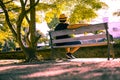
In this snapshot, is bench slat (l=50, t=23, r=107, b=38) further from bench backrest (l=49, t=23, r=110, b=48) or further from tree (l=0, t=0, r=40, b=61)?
tree (l=0, t=0, r=40, b=61)

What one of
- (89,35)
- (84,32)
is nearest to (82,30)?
(84,32)

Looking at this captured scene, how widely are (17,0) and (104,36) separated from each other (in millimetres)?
8541

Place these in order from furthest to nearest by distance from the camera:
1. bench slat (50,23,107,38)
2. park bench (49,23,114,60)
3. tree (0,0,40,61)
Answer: tree (0,0,40,61) < bench slat (50,23,107,38) < park bench (49,23,114,60)

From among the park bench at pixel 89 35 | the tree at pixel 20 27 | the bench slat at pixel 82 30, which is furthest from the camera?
the tree at pixel 20 27

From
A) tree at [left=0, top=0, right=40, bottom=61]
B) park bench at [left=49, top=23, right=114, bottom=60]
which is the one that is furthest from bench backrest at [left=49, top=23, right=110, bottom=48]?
tree at [left=0, top=0, right=40, bottom=61]

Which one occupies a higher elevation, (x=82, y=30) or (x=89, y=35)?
(x=82, y=30)

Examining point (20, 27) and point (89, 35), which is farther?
point (20, 27)

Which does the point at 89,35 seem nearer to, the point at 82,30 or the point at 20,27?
the point at 82,30

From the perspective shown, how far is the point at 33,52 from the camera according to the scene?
1372 cm

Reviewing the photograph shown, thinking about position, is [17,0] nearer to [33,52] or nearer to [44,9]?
[44,9]

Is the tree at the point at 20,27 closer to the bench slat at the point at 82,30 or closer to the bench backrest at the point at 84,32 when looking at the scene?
the bench backrest at the point at 84,32

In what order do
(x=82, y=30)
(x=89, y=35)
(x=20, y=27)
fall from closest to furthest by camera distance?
(x=89, y=35) → (x=82, y=30) → (x=20, y=27)

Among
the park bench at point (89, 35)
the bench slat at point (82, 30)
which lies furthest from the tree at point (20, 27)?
the bench slat at point (82, 30)

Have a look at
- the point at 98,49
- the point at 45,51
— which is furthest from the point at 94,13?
the point at 45,51
